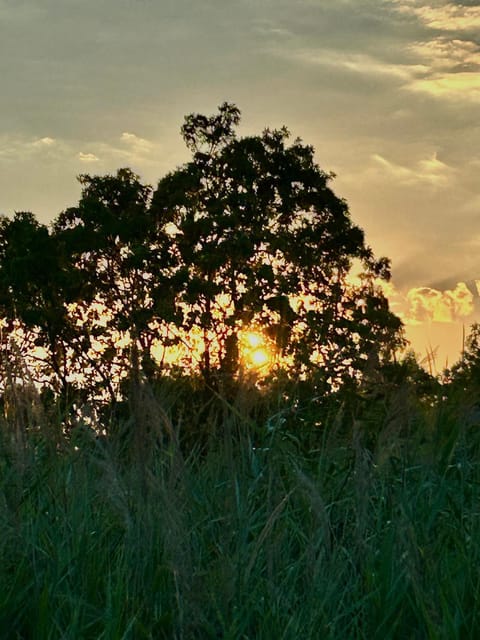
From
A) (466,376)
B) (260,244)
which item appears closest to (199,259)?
(260,244)

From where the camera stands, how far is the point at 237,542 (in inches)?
133

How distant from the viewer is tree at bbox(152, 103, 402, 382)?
2434 cm

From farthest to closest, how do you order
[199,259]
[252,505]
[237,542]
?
1. [199,259]
2. [252,505]
3. [237,542]

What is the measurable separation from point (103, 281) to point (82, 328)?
1363 mm

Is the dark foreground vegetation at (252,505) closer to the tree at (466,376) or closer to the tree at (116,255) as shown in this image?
the tree at (466,376)

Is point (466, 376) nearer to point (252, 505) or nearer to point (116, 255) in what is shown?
point (252, 505)

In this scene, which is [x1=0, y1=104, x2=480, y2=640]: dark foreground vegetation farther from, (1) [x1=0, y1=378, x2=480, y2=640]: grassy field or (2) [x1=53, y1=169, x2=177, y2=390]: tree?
(2) [x1=53, y1=169, x2=177, y2=390]: tree

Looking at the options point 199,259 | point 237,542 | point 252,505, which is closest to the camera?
point 237,542

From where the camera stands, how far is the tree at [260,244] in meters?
24.3

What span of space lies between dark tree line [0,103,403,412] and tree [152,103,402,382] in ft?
0.11

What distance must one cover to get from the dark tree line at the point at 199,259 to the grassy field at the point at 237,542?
63.7 feet

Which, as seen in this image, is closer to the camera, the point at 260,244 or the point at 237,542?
the point at 237,542

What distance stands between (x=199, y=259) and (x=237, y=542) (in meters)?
21.3

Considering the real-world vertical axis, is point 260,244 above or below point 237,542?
above
